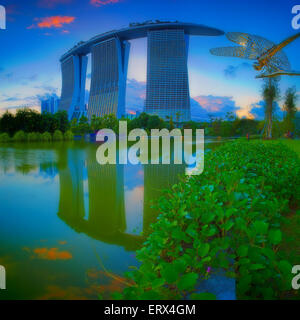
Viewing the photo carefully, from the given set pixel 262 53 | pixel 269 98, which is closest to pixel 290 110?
pixel 269 98

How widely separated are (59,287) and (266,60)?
2.47 meters

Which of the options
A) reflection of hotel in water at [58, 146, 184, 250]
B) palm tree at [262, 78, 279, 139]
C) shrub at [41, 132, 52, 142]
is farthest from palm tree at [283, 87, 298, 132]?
shrub at [41, 132, 52, 142]

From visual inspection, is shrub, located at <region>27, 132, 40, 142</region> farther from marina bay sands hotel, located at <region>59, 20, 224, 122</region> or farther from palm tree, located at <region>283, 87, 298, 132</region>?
palm tree, located at <region>283, 87, 298, 132</region>

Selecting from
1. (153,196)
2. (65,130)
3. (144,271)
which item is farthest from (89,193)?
(65,130)

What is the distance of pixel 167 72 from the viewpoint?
10.1 meters

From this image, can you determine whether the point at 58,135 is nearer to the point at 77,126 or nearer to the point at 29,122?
the point at 29,122

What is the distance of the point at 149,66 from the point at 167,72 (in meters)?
1.04

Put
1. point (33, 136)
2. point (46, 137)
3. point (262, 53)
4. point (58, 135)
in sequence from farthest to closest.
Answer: point (58, 135), point (46, 137), point (33, 136), point (262, 53)

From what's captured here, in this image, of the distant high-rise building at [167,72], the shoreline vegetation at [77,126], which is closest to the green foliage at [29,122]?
the shoreline vegetation at [77,126]

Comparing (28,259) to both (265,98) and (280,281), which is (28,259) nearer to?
(280,281)

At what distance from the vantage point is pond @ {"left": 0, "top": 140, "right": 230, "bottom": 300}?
1.73 metres

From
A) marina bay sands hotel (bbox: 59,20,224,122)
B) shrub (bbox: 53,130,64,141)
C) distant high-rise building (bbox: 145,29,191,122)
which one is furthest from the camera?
shrub (bbox: 53,130,64,141)

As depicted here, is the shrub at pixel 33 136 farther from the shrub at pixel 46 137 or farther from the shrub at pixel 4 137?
the shrub at pixel 4 137

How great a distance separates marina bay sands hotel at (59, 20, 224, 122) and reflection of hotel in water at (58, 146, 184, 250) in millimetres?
2268
